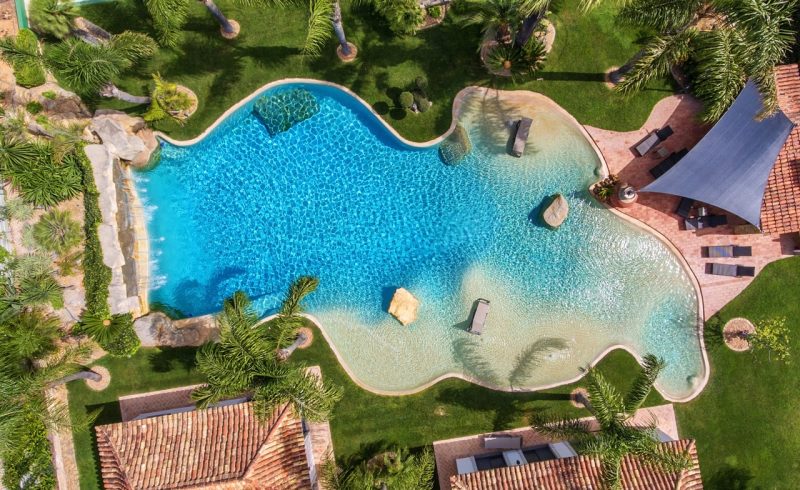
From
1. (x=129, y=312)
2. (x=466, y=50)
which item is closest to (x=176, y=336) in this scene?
(x=129, y=312)

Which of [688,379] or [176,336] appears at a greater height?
[176,336]

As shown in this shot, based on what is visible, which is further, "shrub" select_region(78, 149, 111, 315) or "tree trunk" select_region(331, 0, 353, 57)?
"shrub" select_region(78, 149, 111, 315)

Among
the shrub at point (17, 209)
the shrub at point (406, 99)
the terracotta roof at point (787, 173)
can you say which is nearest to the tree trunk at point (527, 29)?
the shrub at point (406, 99)

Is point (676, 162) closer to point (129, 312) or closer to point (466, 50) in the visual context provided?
point (466, 50)

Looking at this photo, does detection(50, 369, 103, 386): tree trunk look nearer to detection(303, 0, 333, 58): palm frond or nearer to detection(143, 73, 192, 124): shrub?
detection(143, 73, 192, 124): shrub

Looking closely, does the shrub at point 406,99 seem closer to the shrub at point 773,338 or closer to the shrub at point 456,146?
the shrub at point 456,146

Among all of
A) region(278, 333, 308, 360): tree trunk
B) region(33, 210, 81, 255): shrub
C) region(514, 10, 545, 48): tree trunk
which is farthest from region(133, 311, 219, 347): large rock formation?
region(514, 10, 545, 48): tree trunk
